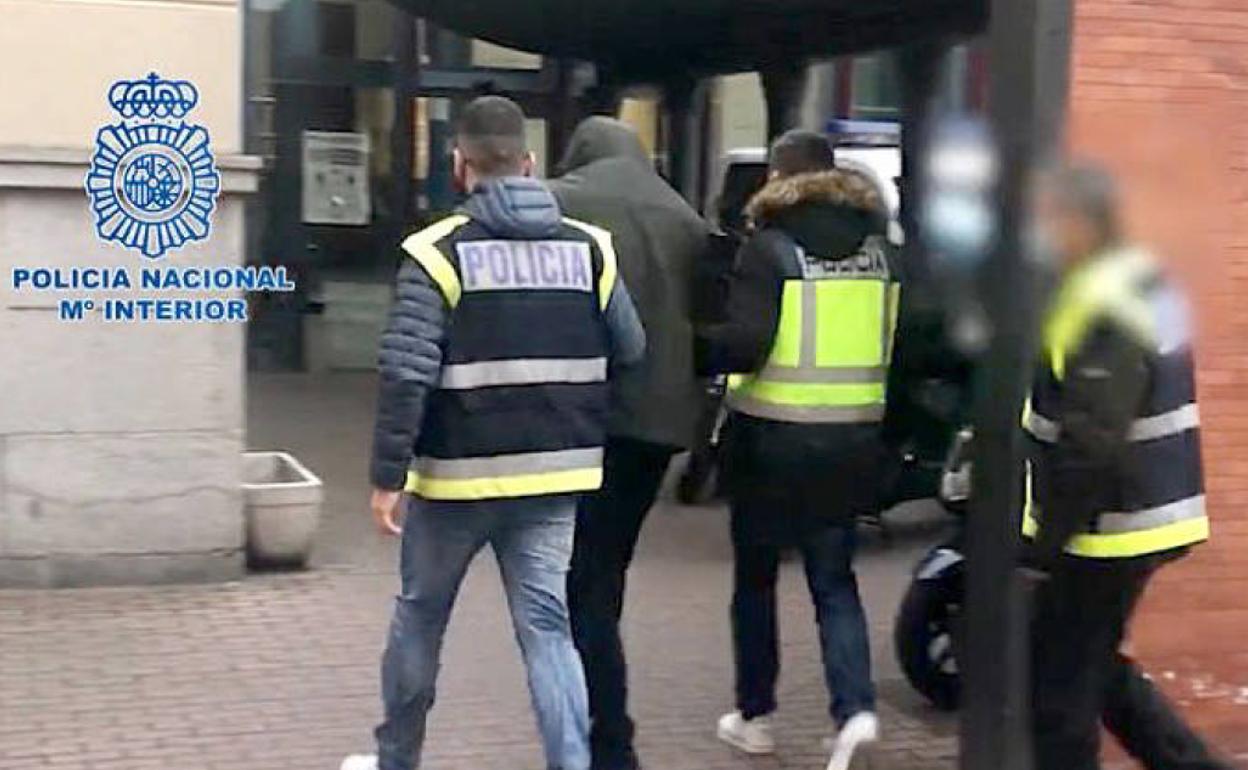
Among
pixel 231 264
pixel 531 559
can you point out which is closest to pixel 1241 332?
pixel 531 559

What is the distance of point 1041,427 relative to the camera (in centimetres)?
478

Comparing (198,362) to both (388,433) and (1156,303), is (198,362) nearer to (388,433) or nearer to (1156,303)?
(388,433)

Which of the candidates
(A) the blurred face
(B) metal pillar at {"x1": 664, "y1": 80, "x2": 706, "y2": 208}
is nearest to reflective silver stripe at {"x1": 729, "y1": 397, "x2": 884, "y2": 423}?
(A) the blurred face

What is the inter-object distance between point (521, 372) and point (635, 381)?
49cm

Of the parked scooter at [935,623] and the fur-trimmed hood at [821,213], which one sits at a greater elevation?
the fur-trimmed hood at [821,213]

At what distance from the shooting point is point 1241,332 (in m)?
6.04

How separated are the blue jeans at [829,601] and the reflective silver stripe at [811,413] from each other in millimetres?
287

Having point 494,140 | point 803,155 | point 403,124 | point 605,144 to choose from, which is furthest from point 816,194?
point 403,124

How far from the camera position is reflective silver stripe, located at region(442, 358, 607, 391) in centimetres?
500

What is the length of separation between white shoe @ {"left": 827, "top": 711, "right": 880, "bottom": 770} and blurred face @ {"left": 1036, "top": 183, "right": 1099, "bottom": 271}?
1.83 meters

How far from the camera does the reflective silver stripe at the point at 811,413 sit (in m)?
5.64

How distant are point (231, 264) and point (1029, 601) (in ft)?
13.0

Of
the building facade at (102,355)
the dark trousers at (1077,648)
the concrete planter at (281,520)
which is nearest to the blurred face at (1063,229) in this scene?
the dark trousers at (1077,648)

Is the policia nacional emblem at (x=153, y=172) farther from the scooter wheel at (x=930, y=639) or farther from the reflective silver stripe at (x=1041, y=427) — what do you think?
the reflective silver stripe at (x=1041, y=427)
